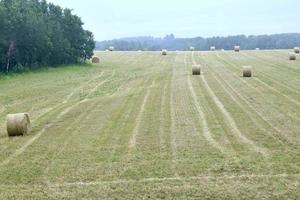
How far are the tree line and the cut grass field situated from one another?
730 inches

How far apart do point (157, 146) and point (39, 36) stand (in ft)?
122

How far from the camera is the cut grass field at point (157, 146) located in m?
12.2

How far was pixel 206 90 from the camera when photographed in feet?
98.1

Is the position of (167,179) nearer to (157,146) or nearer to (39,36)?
(157,146)

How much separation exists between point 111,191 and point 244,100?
47.0ft

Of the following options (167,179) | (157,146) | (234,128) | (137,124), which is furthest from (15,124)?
(167,179)

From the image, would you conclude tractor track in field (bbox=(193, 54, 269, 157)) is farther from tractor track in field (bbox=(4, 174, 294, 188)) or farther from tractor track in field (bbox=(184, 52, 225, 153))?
tractor track in field (bbox=(4, 174, 294, 188))

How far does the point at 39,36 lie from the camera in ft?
167

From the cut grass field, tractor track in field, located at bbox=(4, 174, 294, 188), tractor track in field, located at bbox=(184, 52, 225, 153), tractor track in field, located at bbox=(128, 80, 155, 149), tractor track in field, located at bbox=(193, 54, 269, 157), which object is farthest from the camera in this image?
tractor track in field, located at bbox=(128, 80, 155, 149)

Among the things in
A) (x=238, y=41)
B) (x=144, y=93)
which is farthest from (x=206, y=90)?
(x=238, y=41)

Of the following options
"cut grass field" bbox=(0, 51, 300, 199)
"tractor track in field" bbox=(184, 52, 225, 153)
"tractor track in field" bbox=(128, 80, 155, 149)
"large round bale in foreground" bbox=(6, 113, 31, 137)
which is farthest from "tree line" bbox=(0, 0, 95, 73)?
"large round bale in foreground" bbox=(6, 113, 31, 137)

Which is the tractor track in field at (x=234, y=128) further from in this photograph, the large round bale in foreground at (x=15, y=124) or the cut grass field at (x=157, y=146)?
the large round bale in foreground at (x=15, y=124)

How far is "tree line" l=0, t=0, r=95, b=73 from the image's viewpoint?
4759 cm

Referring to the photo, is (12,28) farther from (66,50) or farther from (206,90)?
(206,90)
